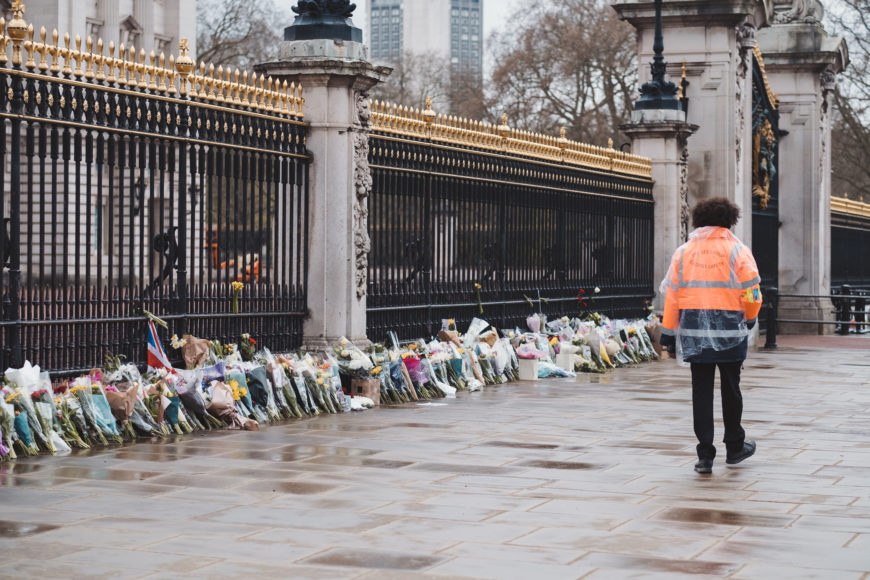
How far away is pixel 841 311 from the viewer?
97.3 ft

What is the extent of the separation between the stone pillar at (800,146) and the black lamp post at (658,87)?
→ 7.56 metres

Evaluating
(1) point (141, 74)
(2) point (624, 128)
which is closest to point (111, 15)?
(2) point (624, 128)

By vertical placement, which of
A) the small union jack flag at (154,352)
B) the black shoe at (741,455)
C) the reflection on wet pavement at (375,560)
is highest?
the small union jack flag at (154,352)

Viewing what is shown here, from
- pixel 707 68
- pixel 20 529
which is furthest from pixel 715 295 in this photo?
pixel 707 68

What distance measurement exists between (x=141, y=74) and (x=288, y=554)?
5.79m

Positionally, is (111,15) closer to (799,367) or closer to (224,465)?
(799,367)

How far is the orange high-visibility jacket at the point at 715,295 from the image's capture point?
29.7 ft

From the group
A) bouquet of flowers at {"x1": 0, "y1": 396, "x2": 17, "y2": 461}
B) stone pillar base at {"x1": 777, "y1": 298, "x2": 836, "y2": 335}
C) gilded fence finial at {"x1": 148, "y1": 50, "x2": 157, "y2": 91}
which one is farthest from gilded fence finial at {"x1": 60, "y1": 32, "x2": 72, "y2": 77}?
stone pillar base at {"x1": 777, "y1": 298, "x2": 836, "y2": 335}

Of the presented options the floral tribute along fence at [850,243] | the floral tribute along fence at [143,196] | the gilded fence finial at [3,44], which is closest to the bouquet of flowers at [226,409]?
the floral tribute along fence at [143,196]

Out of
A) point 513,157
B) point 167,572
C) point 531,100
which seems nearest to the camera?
point 167,572

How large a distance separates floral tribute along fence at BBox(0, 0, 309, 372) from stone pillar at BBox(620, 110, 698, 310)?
891 centimetres

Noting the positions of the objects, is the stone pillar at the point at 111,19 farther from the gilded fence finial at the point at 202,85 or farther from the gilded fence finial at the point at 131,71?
the gilded fence finial at the point at 131,71

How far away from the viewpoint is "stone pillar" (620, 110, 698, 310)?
2088 centimetres

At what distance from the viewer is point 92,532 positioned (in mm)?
6594
